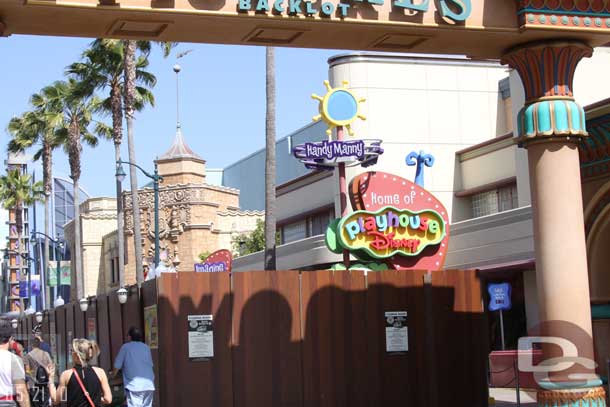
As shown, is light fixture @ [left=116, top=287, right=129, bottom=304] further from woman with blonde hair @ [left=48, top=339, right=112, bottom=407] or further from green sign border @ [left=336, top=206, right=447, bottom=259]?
green sign border @ [left=336, top=206, right=447, bottom=259]

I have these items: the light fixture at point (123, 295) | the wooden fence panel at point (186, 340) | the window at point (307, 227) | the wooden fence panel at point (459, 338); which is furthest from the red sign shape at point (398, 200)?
the wooden fence panel at point (186, 340)

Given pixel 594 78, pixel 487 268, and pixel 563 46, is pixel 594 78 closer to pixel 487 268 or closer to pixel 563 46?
pixel 487 268

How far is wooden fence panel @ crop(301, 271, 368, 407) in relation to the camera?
59.8 ft

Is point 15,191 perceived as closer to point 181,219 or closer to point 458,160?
point 181,219

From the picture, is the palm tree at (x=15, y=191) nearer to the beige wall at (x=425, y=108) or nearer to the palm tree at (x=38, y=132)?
the palm tree at (x=38, y=132)

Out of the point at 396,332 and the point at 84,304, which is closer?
the point at 396,332

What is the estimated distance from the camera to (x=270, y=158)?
95.8 ft

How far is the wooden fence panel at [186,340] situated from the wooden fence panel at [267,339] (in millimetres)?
196

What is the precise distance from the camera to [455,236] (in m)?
34.3

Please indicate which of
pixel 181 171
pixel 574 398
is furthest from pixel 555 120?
pixel 181 171

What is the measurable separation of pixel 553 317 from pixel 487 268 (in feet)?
59.6

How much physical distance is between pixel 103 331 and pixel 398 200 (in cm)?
1109

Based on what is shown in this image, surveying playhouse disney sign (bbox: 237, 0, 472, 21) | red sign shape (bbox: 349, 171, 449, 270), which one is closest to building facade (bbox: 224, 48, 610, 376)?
red sign shape (bbox: 349, 171, 449, 270)

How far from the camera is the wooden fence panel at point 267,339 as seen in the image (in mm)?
17766
